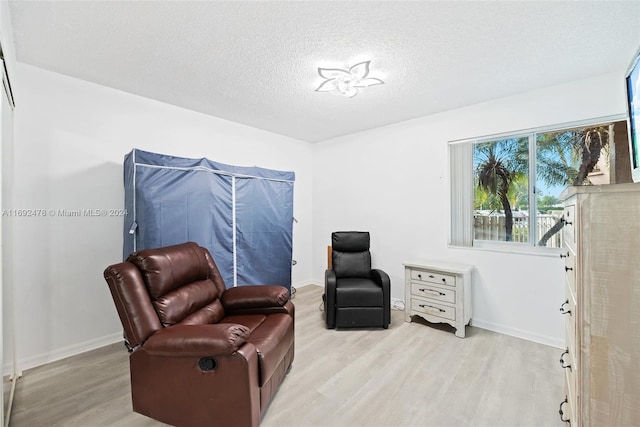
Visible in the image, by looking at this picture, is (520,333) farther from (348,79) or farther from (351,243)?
(348,79)

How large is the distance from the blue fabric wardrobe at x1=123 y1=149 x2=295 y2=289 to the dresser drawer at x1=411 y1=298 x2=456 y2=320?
161cm

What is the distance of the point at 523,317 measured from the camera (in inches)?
110

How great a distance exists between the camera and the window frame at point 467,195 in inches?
113

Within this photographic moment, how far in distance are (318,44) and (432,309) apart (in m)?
2.77

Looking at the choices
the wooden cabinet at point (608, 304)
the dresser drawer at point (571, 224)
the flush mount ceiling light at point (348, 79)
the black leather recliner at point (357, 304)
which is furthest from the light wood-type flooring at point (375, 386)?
the flush mount ceiling light at point (348, 79)

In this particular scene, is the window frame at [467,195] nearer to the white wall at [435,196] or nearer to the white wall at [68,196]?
the white wall at [435,196]

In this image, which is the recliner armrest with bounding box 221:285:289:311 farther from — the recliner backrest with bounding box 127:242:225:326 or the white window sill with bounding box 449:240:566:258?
the white window sill with bounding box 449:240:566:258

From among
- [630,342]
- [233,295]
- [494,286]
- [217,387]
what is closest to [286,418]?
[217,387]

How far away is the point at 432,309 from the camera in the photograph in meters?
2.96

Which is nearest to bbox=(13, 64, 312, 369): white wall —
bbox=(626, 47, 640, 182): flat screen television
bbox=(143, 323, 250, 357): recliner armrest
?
bbox=(143, 323, 250, 357): recliner armrest

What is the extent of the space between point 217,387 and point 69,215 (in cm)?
218

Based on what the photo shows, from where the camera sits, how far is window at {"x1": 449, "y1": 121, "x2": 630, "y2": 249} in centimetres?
253

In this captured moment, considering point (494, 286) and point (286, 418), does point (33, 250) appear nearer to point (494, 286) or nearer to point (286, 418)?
point (286, 418)

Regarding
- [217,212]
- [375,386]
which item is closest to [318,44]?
[217,212]
